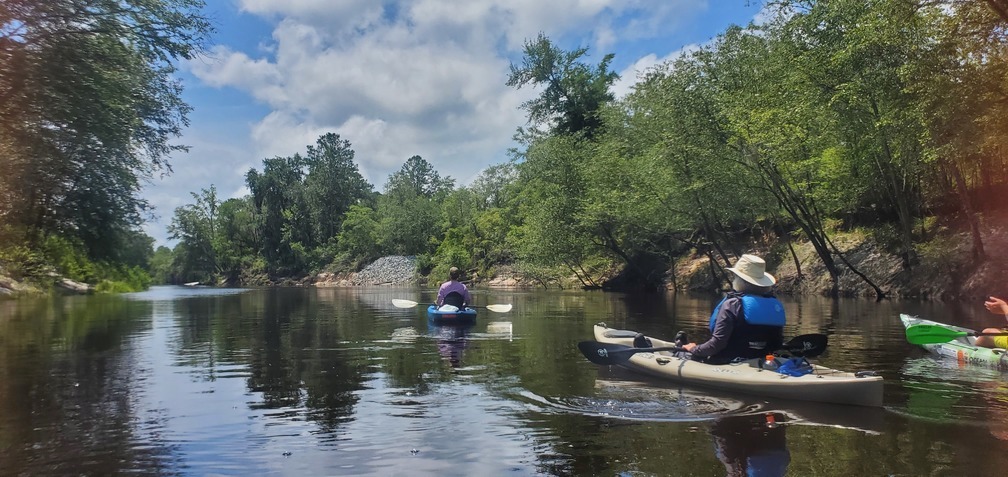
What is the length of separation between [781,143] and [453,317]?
46.6ft

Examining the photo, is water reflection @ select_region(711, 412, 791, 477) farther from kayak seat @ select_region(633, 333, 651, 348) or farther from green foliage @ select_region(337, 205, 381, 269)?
green foliage @ select_region(337, 205, 381, 269)

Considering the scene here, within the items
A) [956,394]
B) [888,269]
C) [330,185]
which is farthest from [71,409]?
[330,185]

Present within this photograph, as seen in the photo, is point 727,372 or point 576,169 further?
point 576,169

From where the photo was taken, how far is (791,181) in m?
26.6

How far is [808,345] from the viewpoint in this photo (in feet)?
25.1

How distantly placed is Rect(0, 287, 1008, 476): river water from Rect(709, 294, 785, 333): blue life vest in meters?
0.93

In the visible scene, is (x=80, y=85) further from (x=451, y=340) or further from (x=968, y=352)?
(x=968, y=352)

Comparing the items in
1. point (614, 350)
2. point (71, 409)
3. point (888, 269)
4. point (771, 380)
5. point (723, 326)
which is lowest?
point (71, 409)

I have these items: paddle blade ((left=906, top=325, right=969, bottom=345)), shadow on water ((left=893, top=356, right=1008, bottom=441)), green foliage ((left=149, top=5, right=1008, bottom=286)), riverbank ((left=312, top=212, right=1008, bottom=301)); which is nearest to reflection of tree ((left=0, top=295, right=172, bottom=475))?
shadow on water ((left=893, top=356, right=1008, bottom=441))

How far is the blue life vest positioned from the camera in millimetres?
Answer: 7480

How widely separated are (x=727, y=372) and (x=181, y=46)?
12603 millimetres

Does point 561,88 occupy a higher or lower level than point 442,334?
higher

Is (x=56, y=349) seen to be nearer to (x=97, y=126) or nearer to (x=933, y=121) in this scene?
(x=97, y=126)

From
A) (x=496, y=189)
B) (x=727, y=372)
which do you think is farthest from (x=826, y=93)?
(x=496, y=189)
